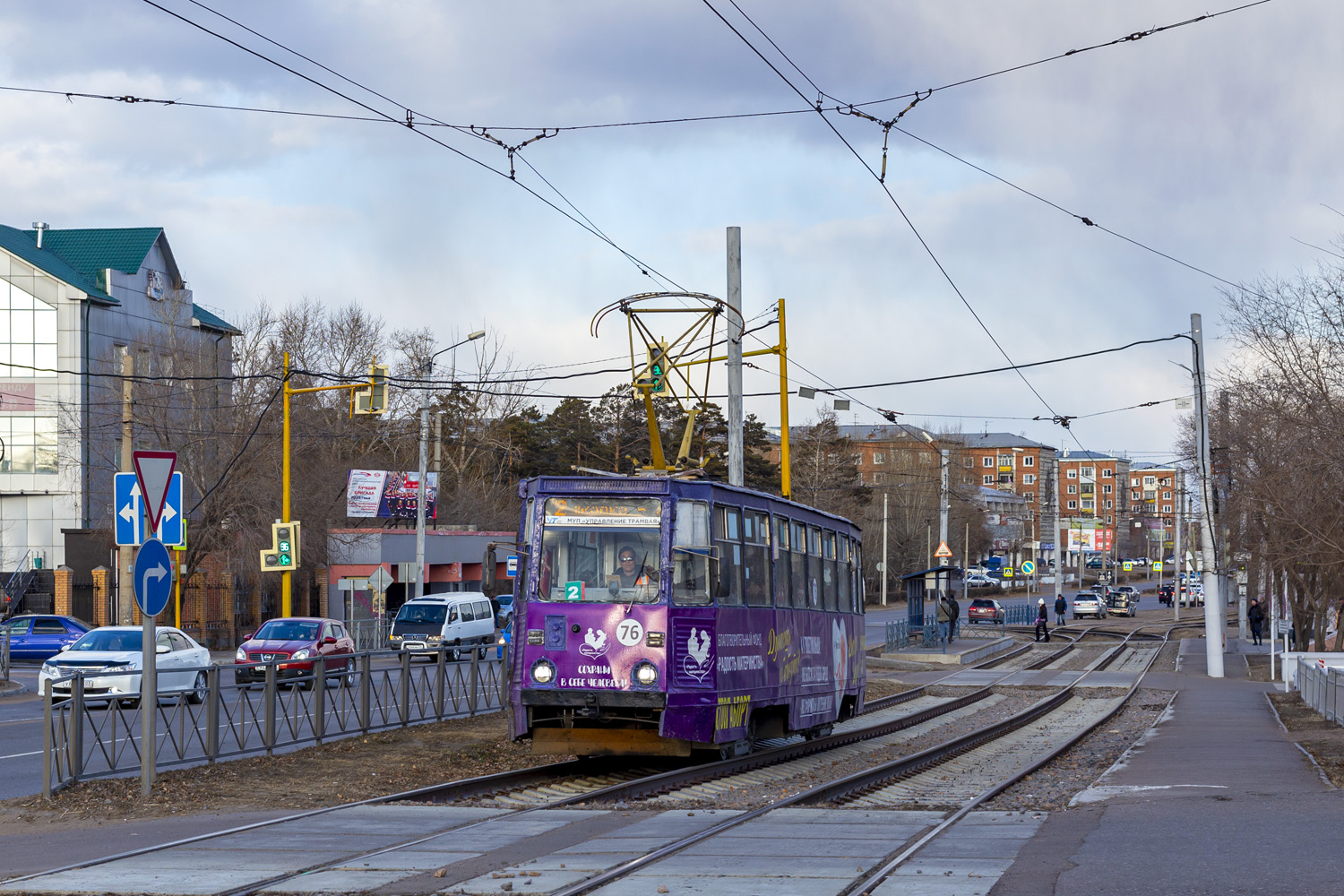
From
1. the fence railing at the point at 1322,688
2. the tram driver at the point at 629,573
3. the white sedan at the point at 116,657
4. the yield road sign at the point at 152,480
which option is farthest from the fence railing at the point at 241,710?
the fence railing at the point at 1322,688

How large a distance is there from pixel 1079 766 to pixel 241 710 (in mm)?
9567

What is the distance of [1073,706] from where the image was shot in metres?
28.7

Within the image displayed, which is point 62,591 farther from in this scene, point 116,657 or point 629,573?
point 629,573

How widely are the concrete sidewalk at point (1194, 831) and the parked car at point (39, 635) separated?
3043cm

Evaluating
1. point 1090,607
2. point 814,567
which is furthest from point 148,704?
point 1090,607

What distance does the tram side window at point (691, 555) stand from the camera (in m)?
14.4

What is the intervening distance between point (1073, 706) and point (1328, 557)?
654cm

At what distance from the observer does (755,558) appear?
16109 millimetres

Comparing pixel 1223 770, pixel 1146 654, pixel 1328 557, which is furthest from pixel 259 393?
pixel 1223 770

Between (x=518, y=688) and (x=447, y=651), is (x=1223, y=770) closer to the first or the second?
(x=518, y=688)

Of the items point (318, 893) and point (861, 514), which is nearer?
point (318, 893)

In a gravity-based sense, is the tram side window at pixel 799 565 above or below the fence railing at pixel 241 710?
above

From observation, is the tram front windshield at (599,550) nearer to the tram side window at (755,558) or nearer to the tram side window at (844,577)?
the tram side window at (755,558)

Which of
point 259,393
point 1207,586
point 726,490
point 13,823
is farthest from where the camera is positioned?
point 259,393
